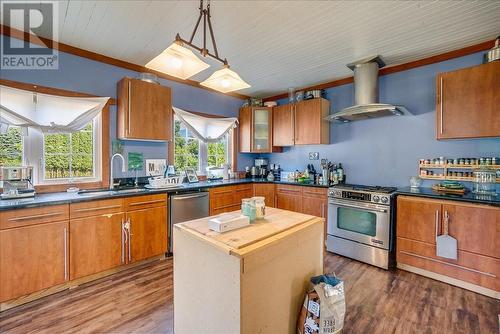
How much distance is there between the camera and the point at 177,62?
1.52m

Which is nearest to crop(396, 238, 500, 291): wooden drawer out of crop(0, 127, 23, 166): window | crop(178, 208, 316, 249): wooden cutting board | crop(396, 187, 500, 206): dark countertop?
crop(396, 187, 500, 206): dark countertop

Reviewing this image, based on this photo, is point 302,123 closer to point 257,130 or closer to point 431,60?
point 257,130

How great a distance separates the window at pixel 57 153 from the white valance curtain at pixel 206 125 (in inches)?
47.5

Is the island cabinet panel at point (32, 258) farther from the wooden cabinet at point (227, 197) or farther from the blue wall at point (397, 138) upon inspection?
the blue wall at point (397, 138)

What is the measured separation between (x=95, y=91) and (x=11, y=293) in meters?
2.25

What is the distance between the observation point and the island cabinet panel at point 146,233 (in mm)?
2682

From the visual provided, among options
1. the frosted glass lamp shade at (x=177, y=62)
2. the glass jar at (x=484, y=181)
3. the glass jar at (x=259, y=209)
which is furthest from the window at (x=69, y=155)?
the glass jar at (x=484, y=181)

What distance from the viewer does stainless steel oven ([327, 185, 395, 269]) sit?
9.09ft

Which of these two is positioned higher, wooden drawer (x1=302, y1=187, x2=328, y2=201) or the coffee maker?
the coffee maker

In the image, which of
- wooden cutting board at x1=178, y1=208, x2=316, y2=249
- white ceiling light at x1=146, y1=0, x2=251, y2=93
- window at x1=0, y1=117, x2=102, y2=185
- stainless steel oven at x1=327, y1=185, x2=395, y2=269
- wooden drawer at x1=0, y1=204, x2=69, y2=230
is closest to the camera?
wooden cutting board at x1=178, y1=208, x2=316, y2=249

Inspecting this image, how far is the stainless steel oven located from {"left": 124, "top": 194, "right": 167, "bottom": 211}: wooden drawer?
2.31 m

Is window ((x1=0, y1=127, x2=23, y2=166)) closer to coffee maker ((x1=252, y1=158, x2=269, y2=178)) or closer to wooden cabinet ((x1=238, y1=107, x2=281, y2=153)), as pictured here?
wooden cabinet ((x1=238, y1=107, x2=281, y2=153))

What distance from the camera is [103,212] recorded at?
8.11 feet

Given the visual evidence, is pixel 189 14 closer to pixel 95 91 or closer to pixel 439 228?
pixel 95 91
